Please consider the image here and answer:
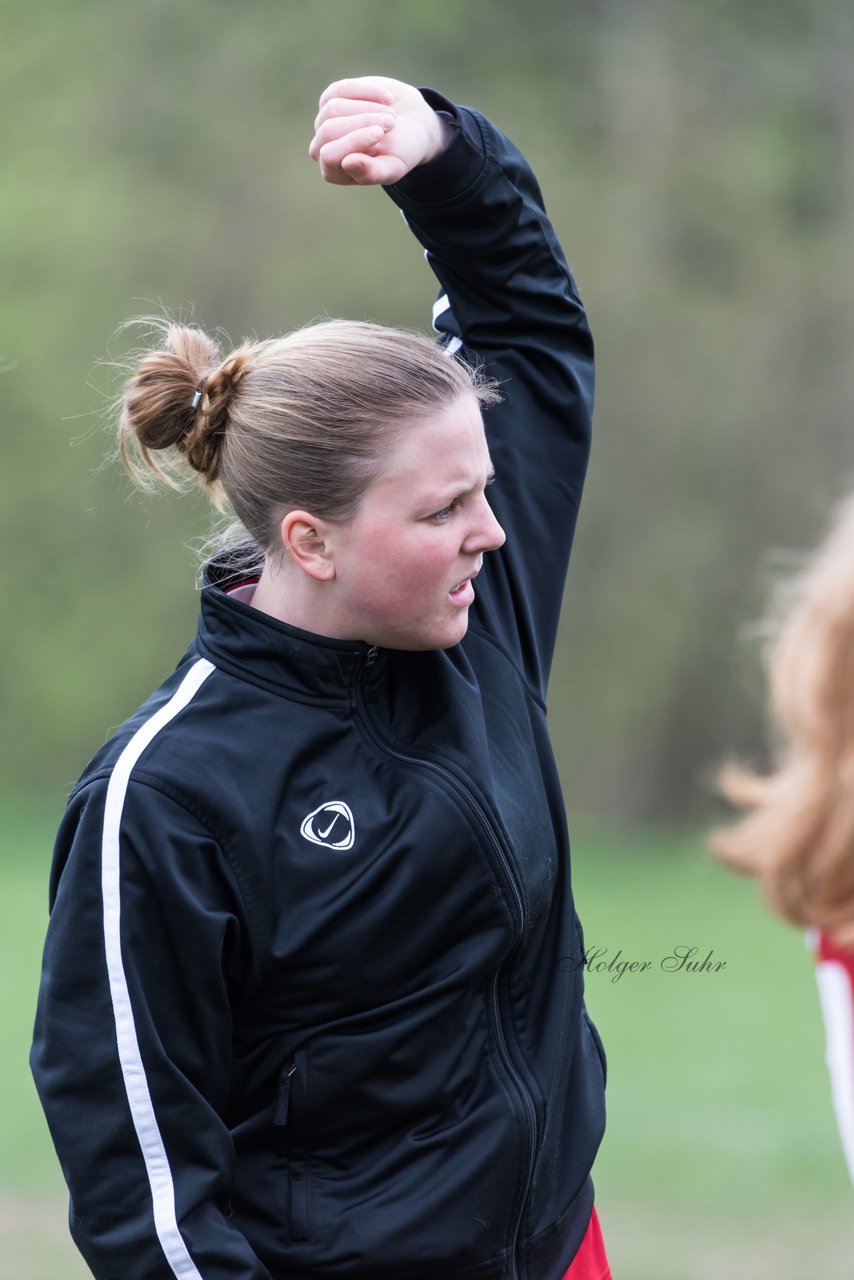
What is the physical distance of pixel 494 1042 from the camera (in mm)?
1762

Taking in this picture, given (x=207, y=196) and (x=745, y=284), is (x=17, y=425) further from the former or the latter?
(x=745, y=284)

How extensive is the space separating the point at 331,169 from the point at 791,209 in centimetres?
1241

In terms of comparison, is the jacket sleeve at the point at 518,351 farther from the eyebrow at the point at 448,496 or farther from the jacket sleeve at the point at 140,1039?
the jacket sleeve at the point at 140,1039

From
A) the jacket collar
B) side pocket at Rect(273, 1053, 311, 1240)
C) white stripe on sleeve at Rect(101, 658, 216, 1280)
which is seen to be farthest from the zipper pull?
the jacket collar

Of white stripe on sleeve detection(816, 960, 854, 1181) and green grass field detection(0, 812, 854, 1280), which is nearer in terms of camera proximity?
white stripe on sleeve detection(816, 960, 854, 1181)

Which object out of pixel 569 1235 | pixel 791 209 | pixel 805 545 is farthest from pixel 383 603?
pixel 791 209

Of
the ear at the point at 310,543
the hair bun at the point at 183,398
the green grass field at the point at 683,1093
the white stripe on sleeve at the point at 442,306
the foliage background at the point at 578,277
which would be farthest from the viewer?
the foliage background at the point at 578,277

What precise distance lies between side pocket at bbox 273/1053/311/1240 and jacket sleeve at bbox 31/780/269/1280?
8 cm

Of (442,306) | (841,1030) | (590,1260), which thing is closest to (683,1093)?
(590,1260)

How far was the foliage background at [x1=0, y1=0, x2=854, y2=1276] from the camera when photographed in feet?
41.3

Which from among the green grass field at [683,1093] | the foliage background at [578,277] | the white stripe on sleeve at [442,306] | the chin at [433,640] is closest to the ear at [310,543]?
the chin at [433,640]

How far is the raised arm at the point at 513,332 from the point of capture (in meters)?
1.92

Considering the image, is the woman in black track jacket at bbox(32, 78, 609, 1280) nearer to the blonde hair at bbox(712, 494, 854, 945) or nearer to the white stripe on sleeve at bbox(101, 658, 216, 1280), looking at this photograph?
the white stripe on sleeve at bbox(101, 658, 216, 1280)

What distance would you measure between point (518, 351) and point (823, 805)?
86 centimetres
